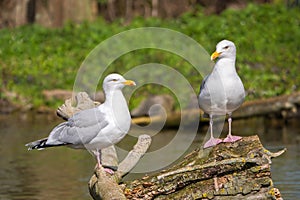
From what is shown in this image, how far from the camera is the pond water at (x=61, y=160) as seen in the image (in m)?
11.9

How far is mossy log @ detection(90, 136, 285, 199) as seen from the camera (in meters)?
8.05

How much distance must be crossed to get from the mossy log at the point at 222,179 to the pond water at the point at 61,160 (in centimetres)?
280

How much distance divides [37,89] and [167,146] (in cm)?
622

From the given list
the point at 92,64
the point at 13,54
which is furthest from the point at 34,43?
the point at 92,64

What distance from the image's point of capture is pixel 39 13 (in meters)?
27.4

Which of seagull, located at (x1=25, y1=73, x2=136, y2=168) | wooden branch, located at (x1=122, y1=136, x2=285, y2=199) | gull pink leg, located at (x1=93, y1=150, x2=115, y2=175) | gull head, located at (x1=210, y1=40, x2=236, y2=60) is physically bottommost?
wooden branch, located at (x1=122, y1=136, x2=285, y2=199)

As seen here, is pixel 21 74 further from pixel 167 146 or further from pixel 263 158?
pixel 263 158

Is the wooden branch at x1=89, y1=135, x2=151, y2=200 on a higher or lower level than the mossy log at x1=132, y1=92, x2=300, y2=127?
lower

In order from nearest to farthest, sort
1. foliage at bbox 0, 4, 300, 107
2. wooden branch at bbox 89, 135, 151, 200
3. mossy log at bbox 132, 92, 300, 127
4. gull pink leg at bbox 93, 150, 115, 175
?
wooden branch at bbox 89, 135, 151, 200
gull pink leg at bbox 93, 150, 115, 175
mossy log at bbox 132, 92, 300, 127
foliage at bbox 0, 4, 300, 107

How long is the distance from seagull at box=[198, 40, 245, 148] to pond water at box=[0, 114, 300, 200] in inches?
102

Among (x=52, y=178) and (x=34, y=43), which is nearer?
(x=52, y=178)

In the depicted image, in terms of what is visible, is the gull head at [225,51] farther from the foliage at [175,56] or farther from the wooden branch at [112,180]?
the foliage at [175,56]

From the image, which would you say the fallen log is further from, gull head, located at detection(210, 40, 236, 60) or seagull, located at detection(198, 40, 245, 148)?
gull head, located at detection(210, 40, 236, 60)

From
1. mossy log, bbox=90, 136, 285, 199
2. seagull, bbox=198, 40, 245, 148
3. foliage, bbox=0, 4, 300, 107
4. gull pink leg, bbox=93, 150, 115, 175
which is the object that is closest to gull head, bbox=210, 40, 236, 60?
seagull, bbox=198, 40, 245, 148
